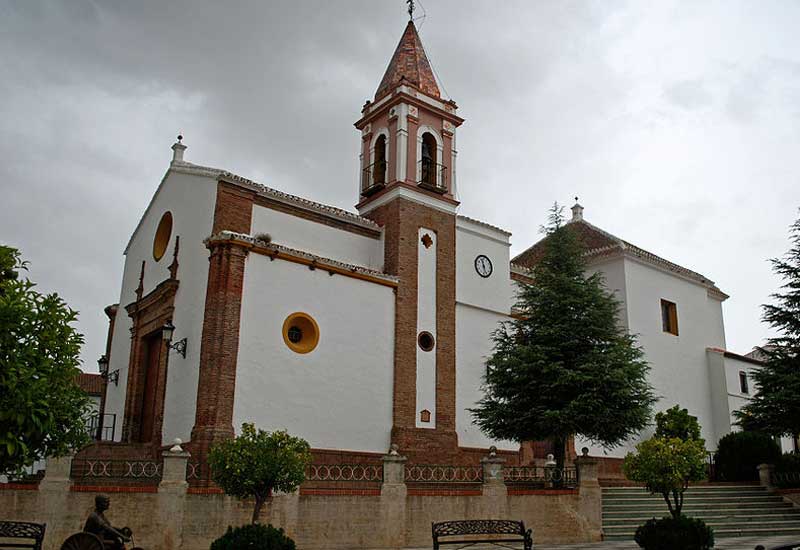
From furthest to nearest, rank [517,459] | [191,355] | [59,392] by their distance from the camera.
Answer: [517,459]
[191,355]
[59,392]

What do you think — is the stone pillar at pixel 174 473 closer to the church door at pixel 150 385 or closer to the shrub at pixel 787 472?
the church door at pixel 150 385

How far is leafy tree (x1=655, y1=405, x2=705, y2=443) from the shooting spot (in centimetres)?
2567

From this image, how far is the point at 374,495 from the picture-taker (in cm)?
1628

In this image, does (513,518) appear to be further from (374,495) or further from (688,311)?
(688,311)

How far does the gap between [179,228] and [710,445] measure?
906 inches

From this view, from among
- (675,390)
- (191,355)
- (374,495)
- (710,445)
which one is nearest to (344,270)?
(191,355)

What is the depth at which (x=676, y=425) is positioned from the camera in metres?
25.7

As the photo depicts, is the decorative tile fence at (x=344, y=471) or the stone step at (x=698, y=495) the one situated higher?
the decorative tile fence at (x=344, y=471)

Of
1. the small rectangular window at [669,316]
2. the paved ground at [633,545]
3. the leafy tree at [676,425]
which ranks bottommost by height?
the paved ground at [633,545]

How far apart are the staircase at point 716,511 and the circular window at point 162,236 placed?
1524 centimetres

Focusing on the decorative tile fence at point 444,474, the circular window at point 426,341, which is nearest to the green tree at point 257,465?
the decorative tile fence at point 444,474

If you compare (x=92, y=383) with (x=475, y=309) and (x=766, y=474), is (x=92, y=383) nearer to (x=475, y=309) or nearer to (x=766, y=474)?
(x=475, y=309)

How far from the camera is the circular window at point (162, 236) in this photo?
919 inches

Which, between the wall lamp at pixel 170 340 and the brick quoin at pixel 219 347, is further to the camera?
the wall lamp at pixel 170 340
